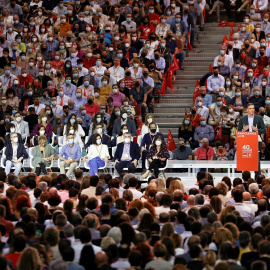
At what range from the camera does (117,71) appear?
24250mm

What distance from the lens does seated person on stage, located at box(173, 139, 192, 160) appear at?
20516 mm

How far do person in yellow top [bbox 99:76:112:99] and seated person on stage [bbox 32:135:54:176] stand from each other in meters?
3.86

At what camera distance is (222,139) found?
21.4 m

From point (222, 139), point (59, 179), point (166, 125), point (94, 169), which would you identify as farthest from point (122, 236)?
point (166, 125)

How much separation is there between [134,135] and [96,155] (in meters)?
1.65

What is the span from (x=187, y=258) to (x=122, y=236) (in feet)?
3.28

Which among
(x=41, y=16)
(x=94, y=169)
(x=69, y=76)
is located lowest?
(x=94, y=169)

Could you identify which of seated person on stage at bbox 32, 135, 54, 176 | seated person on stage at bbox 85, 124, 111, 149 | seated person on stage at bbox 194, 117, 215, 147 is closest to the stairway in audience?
seated person on stage at bbox 194, 117, 215, 147

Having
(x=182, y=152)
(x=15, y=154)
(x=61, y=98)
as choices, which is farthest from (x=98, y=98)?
(x=15, y=154)

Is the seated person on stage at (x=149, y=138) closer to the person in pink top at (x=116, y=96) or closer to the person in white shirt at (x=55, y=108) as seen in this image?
the person in pink top at (x=116, y=96)

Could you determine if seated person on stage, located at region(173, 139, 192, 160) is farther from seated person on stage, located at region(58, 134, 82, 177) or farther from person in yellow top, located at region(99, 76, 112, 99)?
person in yellow top, located at region(99, 76, 112, 99)

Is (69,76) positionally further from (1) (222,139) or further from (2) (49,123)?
(1) (222,139)

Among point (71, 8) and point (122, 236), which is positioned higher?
point (71, 8)

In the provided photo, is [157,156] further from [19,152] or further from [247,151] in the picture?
[19,152]
